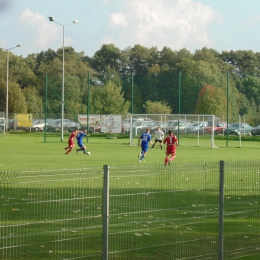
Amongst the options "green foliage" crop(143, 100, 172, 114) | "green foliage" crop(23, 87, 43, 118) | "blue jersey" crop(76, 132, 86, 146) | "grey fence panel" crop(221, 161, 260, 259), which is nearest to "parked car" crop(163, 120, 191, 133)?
"blue jersey" crop(76, 132, 86, 146)

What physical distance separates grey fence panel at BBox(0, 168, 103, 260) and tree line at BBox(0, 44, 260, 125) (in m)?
41.8

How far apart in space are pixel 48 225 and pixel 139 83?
229 feet

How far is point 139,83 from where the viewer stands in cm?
8138

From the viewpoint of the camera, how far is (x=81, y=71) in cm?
10638

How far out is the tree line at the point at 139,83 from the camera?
76562mm

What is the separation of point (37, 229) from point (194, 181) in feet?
20.3

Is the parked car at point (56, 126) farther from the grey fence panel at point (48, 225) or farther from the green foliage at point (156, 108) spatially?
the grey fence panel at point (48, 225)

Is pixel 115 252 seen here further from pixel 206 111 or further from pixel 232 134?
pixel 206 111

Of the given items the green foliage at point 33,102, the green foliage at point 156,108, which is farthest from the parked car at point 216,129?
the green foliage at point 33,102

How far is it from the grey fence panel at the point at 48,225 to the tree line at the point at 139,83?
4179cm

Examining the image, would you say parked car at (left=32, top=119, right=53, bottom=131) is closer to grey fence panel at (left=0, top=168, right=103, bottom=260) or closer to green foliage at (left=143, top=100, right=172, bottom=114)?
green foliage at (left=143, top=100, right=172, bottom=114)

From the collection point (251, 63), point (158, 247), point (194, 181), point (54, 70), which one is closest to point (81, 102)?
point (54, 70)

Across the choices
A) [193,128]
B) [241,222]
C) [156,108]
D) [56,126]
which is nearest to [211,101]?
[156,108]

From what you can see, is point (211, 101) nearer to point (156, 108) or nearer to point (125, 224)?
point (156, 108)
